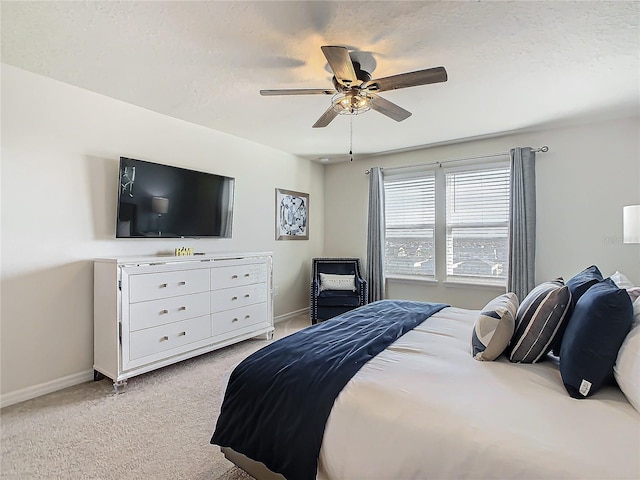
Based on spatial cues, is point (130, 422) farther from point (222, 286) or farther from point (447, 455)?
point (447, 455)

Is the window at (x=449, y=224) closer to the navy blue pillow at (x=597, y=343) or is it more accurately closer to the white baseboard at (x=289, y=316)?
the white baseboard at (x=289, y=316)

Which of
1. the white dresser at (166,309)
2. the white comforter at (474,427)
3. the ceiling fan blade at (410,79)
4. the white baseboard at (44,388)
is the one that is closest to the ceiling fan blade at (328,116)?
the ceiling fan blade at (410,79)

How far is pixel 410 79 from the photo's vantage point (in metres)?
2.10

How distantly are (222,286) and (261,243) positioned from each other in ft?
4.02

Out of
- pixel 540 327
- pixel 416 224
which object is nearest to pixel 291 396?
pixel 540 327

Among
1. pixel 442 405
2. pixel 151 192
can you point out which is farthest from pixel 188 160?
pixel 442 405

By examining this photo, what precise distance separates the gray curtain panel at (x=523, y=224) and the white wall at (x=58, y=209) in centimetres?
393

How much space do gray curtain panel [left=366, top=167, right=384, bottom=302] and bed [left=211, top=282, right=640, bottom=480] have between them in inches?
130

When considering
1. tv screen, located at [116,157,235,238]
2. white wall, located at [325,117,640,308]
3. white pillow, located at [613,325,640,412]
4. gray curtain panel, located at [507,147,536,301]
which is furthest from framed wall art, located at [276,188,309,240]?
white pillow, located at [613,325,640,412]

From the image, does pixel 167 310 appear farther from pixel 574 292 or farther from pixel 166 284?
pixel 574 292

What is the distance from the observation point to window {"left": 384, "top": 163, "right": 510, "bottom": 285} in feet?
14.0

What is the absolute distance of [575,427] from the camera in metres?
1.04

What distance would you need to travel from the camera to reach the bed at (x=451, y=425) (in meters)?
0.97

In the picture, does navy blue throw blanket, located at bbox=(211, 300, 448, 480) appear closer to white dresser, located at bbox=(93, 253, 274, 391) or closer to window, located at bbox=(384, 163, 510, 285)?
white dresser, located at bbox=(93, 253, 274, 391)
